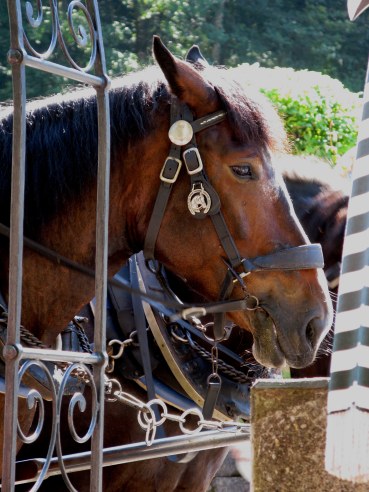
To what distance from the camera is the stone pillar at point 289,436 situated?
1975 mm

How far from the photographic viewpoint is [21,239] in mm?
2154

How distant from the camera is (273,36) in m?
14.3

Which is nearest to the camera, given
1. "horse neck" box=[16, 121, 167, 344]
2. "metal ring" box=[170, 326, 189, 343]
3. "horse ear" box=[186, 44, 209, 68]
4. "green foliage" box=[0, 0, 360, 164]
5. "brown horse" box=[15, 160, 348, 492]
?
"horse neck" box=[16, 121, 167, 344]

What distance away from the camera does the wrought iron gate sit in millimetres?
2107

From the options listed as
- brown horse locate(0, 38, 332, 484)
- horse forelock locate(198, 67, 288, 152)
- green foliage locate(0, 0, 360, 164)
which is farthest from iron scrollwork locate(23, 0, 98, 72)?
green foliage locate(0, 0, 360, 164)

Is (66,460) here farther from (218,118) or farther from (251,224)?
(218,118)

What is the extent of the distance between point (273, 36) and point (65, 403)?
11.6 m

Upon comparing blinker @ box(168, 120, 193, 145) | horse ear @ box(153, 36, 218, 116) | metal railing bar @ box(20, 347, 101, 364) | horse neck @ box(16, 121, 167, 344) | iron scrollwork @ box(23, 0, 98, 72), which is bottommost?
metal railing bar @ box(20, 347, 101, 364)

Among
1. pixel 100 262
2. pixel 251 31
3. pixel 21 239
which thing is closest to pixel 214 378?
pixel 100 262

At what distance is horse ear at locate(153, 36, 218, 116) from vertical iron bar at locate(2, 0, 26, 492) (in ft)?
2.27

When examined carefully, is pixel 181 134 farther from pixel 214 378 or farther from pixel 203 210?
pixel 214 378

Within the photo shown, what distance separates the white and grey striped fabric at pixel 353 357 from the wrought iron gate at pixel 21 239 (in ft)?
2.49

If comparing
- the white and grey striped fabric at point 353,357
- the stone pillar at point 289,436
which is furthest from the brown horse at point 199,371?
the white and grey striped fabric at point 353,357

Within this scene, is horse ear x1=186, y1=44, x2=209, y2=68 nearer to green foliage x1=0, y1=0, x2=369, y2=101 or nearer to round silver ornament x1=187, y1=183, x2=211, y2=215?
round silver ornament x1=187, y1=183, x2=211, y2=215
